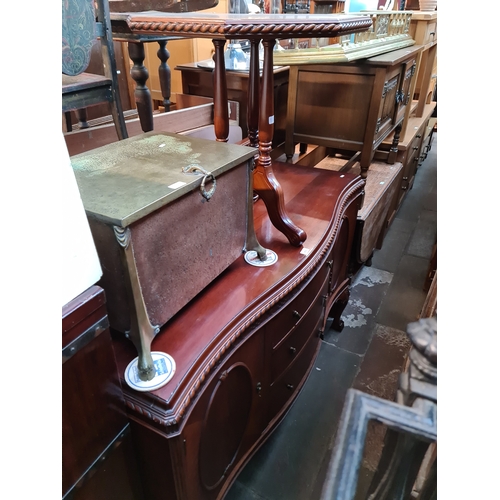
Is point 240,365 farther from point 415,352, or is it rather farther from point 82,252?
point 415,352

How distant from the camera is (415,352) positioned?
31cm

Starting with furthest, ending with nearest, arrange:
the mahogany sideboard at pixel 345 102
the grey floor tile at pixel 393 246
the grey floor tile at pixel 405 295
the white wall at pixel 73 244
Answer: the grey floor tile at pixel 393 246 < the grey floor tile at pixel 405 295 < the mahogany sideboard at pixel 345 102 < the white wall at pixel 73 244

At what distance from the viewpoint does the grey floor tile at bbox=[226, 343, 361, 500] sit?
1303 mm

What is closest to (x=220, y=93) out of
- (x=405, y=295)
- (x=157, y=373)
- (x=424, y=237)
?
(x=157, y=373)

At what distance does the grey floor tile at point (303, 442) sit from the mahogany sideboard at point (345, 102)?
1.01 metres

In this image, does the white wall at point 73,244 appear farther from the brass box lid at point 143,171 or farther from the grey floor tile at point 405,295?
the grey floor tile at point 405,295

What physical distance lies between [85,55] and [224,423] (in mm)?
1008

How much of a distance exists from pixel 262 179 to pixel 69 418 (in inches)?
30.2

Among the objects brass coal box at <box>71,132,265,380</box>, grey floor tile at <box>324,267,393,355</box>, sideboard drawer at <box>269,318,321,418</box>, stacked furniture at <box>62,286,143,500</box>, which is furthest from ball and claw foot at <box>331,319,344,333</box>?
stacked furniture at <box>62,286,143,500</box>

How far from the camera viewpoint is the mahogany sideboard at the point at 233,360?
0.75 m

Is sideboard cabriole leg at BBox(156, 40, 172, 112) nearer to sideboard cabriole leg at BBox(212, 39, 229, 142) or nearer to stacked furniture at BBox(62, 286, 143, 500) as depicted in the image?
sideboard cabriole leg at BBox(212, 39, 229, 142)

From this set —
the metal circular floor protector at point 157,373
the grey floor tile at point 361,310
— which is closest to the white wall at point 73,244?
the metal circular floor protector at point 157,373

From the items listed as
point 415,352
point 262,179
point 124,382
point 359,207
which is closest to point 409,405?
point 415,352

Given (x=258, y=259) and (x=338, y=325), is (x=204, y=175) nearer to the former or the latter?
(x=258, y=259)
